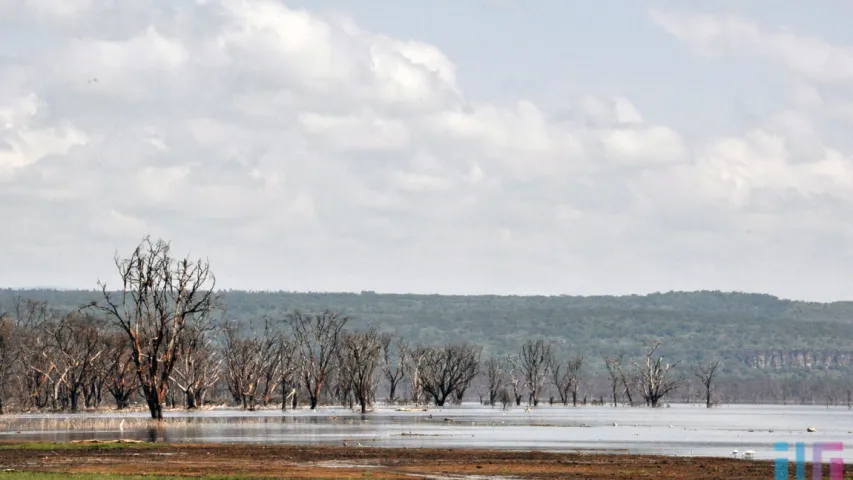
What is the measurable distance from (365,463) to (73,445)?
49.7 ft

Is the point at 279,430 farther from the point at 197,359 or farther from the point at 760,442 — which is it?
the point at 197,359

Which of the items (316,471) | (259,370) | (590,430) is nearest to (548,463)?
(316,471)

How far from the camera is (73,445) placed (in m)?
52.9

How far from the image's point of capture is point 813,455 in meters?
52.5

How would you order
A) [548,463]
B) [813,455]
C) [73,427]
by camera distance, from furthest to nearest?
1. [73,427]
2. [813,455]
3. [548,463]

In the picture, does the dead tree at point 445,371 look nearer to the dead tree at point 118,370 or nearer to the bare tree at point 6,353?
the dead tree at point 118,370

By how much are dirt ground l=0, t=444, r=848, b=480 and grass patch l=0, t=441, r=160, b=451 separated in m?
0.25

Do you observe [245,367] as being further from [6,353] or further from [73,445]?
[73,445]

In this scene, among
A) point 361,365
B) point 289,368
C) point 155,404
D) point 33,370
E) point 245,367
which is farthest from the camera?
point 289,368

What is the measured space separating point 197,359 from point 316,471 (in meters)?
108

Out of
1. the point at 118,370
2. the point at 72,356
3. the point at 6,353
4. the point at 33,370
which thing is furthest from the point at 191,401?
the point at 6,353

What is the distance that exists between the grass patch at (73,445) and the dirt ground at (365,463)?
9.7 inches

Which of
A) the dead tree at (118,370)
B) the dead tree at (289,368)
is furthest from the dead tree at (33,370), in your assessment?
the dead tree at (289,368)

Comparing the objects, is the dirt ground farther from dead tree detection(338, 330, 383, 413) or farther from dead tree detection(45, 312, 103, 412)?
dead tree detection(45, 312, 103, 412)
